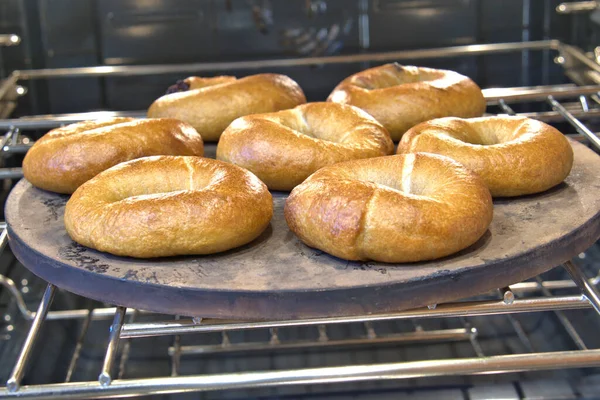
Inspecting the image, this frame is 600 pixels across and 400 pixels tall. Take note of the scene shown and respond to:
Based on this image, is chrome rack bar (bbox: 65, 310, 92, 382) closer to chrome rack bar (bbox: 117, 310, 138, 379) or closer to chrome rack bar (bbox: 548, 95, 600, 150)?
chrome rack bar (bbox: 117, 310, 138, 379)

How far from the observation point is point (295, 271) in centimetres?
128

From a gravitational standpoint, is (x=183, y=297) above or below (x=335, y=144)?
below

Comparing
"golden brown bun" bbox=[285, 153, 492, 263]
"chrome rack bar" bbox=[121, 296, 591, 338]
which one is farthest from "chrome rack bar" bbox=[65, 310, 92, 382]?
"golden brown bun" bbox=[285, 153, 492, 263]

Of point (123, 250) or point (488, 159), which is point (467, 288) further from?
point (123, 250)

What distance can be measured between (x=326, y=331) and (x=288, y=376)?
1273 millimetres

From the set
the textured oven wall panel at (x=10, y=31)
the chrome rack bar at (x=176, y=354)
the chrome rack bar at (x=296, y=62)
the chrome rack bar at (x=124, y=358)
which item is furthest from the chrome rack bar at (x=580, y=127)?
the textured oven wall panel at (x=10, y=31)

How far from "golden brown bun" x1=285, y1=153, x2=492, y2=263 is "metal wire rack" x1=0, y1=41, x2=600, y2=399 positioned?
11 centimetres

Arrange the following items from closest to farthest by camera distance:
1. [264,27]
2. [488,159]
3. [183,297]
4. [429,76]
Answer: [183,297]
[488,159]
[429,76]
[264,27]

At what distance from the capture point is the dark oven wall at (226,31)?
2725mm

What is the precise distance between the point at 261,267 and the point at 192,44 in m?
1.66

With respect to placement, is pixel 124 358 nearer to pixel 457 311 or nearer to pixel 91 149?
pixel 91 149

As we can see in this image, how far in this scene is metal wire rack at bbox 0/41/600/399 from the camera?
1118mm

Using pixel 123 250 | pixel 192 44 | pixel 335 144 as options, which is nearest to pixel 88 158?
pixel 123 250

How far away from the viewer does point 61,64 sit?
2754 mm
